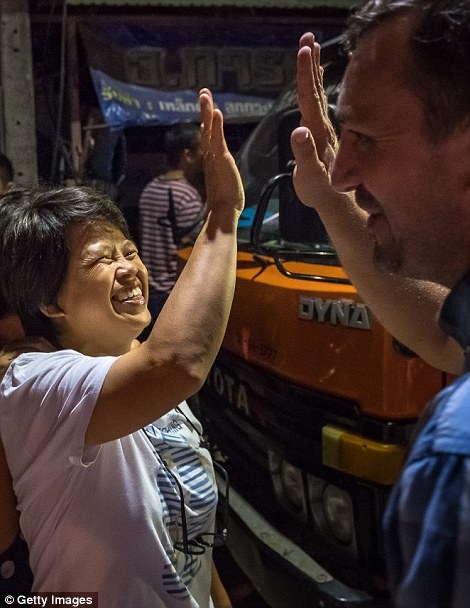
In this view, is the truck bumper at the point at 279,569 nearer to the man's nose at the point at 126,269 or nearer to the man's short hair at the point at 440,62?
the man's nose at the point at 126,269

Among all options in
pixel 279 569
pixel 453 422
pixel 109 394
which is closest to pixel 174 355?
pixel 109 394

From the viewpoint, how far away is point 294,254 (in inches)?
96.6

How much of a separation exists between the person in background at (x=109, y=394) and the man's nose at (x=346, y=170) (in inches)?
10.3

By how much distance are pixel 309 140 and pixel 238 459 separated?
5.31 feet

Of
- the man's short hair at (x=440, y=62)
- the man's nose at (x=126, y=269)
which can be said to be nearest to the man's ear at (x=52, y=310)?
the man's nose at (x=126, y=269)

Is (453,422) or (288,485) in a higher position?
(453,422)

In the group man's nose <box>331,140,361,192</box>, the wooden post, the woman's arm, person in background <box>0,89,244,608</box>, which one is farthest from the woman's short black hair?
the wooden post

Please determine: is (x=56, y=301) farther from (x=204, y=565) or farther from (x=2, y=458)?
(x=204, y=565)

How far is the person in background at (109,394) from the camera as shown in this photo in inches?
50.1

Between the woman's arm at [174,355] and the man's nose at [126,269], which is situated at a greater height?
the man's nose at [126,269]

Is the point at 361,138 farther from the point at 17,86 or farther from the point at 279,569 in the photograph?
the point at 17,86

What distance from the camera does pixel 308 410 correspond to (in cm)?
228

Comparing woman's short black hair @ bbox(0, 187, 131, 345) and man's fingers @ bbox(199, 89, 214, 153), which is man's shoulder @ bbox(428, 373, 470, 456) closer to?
man's fingers @ bbox(199, 89, 214, 153)

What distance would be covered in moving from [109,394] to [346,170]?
548mm
